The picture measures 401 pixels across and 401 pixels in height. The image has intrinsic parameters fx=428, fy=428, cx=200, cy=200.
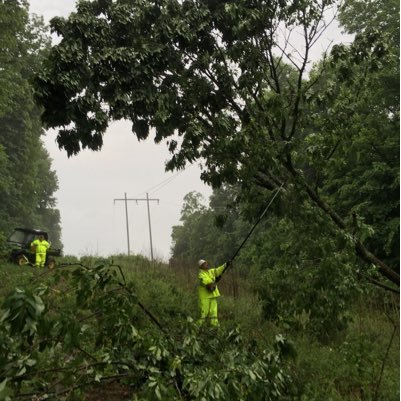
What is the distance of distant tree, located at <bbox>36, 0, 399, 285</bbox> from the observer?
659 cm

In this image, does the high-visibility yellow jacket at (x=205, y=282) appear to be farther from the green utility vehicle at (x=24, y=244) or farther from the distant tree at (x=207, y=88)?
the green utility vehicle at (x=24, y=244)

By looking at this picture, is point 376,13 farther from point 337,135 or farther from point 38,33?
point 38,33

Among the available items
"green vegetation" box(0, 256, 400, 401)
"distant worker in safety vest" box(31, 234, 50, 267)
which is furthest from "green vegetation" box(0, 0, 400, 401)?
"distant worker in safety vest" box(31, 234, 50, 267)

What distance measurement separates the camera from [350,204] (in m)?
16.8

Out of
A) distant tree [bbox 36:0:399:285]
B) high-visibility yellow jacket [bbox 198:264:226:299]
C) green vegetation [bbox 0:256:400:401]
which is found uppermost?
distant tree [bbox 36:0:399:285]

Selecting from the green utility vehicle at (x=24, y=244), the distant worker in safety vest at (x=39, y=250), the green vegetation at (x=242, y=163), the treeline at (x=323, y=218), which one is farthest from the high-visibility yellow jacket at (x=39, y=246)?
the treeline at (x=323, y=218)

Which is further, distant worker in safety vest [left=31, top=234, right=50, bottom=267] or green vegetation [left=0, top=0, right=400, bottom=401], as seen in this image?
distant worker in safety vest [left=31, top=234, right=50, bottom=267]

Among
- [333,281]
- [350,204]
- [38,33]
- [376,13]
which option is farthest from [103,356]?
[38,33]

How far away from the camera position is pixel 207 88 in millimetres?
7844

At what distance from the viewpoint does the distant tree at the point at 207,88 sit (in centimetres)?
659

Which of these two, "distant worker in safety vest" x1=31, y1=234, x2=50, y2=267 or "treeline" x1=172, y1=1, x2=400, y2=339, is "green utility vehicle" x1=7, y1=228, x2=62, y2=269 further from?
"treeline" x1=172, y1=1, x2=400, y2=339

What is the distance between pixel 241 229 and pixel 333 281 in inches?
964

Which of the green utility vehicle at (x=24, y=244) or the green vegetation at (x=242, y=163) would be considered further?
the green utility vehicle at (x=24, y=244)

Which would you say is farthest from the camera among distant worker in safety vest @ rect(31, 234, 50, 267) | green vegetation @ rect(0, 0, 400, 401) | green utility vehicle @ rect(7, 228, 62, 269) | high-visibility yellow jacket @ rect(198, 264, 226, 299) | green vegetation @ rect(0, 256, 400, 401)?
green utility vehicle @ rect(7, 228, 62, 269)
